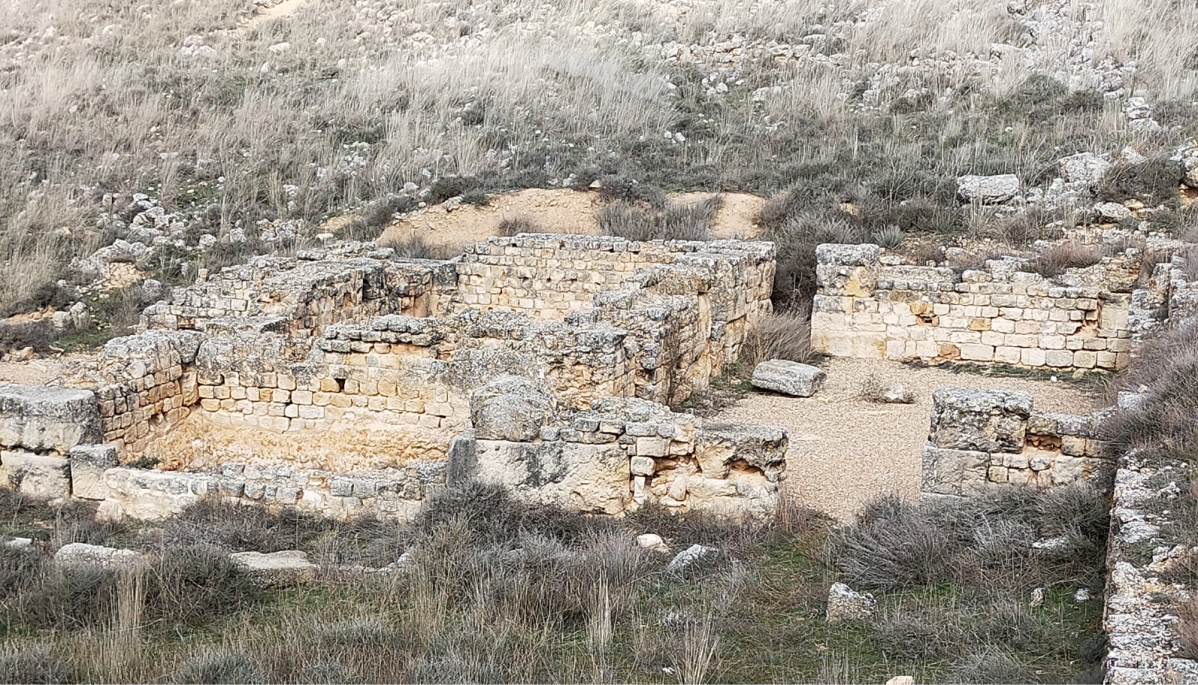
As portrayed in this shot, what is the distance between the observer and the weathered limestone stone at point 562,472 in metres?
8.07

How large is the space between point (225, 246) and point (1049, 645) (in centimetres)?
1767

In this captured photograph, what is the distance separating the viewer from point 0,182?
22.3 metres

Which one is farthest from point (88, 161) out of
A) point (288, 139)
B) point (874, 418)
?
point (874, 418)

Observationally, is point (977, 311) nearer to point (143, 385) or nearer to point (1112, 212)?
point (1112, 212)

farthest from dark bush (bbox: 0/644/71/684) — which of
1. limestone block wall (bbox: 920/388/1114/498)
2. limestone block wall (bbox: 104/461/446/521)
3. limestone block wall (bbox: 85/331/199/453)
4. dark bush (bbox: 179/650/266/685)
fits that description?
limestone block wall (bbox: 920/388/1114/498)

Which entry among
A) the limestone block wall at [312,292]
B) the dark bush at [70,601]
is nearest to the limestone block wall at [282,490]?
the dark bush at [70,601]

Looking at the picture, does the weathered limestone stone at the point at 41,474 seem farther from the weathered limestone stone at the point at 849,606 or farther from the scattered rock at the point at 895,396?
the scattered rock at the point at 895,396

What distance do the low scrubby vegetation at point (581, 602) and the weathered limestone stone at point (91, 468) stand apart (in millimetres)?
1090

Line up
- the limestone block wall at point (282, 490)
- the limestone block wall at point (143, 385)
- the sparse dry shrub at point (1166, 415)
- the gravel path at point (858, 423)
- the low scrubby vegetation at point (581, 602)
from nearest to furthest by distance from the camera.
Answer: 1. the low scrubby vegetation at point (581, 602)
2. the sparse dry shrub at point (1166, 415)
3. the limestone block wall at point (282, 490)
4. the gravel path at point (858, 423)
5. the limestone block wall at point (143, 385)

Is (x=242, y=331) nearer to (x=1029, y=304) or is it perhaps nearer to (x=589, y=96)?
(x=1029, y=304)

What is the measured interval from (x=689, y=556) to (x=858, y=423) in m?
4.89

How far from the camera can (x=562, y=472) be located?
8086mm

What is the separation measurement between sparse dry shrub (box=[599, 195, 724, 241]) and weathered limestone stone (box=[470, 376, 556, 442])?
10797 mm

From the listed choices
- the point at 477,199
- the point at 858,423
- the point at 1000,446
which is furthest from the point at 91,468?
the point at 477,199
